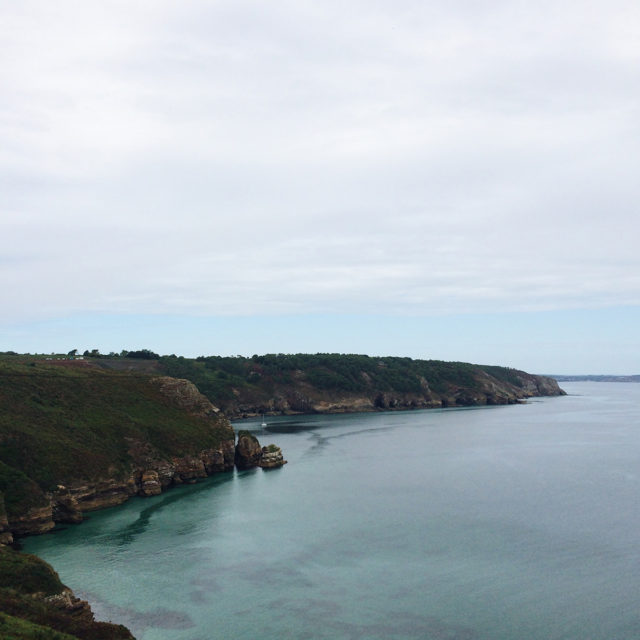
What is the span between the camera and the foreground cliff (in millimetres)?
62938

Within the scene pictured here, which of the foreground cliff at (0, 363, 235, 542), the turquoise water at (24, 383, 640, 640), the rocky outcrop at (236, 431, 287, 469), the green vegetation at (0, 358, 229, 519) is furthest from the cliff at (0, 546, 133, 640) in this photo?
the rocky outcrop at (236, 431, 287, 469)

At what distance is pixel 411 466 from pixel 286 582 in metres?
58.4

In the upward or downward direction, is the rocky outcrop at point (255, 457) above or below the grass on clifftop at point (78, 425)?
below

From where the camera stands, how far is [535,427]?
16050 cm

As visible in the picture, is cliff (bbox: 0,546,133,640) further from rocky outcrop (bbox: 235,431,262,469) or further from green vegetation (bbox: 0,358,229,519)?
rocky outcrop (bbox: 235,431,262,469)

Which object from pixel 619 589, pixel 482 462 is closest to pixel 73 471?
pixel 619 589

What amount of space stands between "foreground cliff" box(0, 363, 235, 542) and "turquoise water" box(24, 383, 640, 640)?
3.14m

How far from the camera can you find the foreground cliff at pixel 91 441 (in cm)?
6294

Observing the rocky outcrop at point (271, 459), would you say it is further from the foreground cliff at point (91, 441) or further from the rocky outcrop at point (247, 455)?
the foreground cliff at point (91, 441)

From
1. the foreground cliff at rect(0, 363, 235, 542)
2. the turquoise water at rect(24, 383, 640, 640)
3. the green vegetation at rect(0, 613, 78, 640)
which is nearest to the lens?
the green vegetation at rect(0, 613, 78, 640)

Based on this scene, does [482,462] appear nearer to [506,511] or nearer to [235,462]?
[506,511]

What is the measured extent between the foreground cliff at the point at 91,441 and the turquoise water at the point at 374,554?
3.14m

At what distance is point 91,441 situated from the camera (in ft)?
246

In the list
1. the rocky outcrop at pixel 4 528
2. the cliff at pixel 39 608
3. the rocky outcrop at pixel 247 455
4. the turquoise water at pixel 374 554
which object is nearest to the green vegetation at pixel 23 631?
the cliff at pixel 39 608
